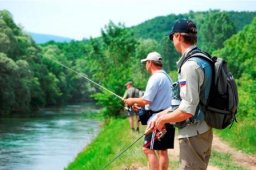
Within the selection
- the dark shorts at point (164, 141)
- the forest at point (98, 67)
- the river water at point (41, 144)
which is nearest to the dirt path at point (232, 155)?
the dark shorts at point (164, 141)

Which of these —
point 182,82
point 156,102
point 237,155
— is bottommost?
point 237,155

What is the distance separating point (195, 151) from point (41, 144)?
974 inches

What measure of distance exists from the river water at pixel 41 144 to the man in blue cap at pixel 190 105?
16.3 meters

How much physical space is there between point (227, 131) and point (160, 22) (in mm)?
172199

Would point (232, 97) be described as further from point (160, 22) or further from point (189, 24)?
point (160, 22)

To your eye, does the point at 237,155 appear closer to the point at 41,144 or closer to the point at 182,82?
the point at 182,82

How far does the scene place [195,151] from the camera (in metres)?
4.35

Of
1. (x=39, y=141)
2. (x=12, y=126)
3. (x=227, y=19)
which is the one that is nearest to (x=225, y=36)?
(x=227, y=19)

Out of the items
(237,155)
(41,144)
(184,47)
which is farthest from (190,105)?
(41,144)

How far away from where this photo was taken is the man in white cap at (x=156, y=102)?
263 inches

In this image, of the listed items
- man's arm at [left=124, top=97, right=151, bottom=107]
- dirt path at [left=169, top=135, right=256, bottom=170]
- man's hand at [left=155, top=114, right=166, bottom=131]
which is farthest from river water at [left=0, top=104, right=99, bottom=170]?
man's hand at [left=155, top=114, right=166, bottom=131]

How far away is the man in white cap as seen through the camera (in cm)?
668

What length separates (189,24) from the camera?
4426mm

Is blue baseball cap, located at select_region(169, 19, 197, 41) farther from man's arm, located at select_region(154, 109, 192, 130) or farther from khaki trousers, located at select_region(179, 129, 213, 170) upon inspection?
khaki trousers, located at select_region(179, 129, 213, 170)
